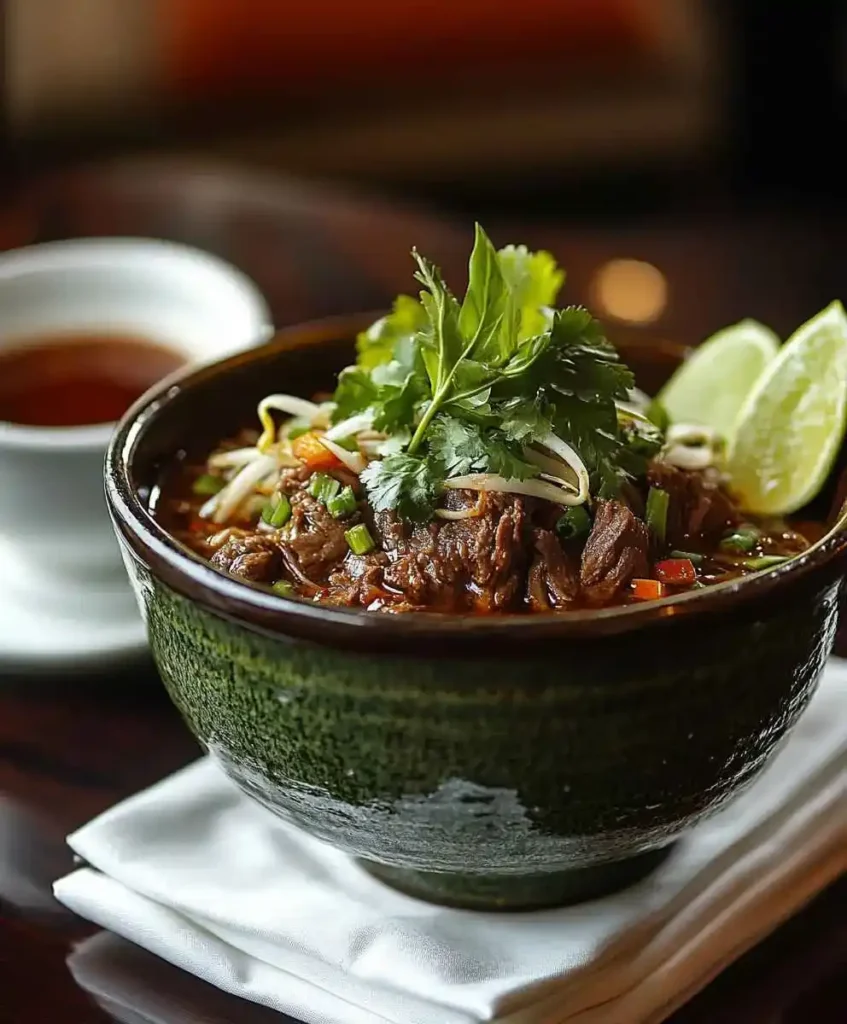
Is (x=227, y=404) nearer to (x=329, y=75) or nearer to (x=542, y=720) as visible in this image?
(x=542, y=720)

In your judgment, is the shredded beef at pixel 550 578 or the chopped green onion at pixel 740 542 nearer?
the shredded beef at pixel 550 578

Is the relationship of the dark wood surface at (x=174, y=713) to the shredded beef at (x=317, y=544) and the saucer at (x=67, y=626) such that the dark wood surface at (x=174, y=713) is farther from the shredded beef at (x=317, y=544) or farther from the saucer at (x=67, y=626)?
the shredded beef at (x=317, y=544)

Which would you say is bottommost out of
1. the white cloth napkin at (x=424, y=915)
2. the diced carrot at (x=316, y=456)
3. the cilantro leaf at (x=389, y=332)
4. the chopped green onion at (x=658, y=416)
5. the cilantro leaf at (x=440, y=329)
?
the white cloth napkin at (x=424, y=915)

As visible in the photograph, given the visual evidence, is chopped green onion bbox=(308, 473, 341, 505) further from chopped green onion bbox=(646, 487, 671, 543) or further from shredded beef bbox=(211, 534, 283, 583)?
chopped green onion bbox=(646, 487, 671, 543)

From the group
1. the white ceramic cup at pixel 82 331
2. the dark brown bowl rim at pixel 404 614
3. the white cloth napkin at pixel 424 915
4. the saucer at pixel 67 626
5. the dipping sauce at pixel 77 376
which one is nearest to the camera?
the dark brown bowl rim at pixel 404 614

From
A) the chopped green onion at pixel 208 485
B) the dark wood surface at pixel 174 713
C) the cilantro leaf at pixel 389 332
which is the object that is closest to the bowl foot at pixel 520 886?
the dark wood surface at pixel 174 713

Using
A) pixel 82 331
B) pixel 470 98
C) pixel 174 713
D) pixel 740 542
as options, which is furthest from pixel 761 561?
pixel 470 98

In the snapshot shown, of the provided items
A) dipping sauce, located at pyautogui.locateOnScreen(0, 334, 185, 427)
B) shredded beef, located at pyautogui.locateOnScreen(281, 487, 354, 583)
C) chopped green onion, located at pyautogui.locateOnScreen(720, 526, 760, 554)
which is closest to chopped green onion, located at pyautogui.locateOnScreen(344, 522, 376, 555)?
shredded beef, located at pyautogui.locateOnScreen(281, 487, 354, 583)
